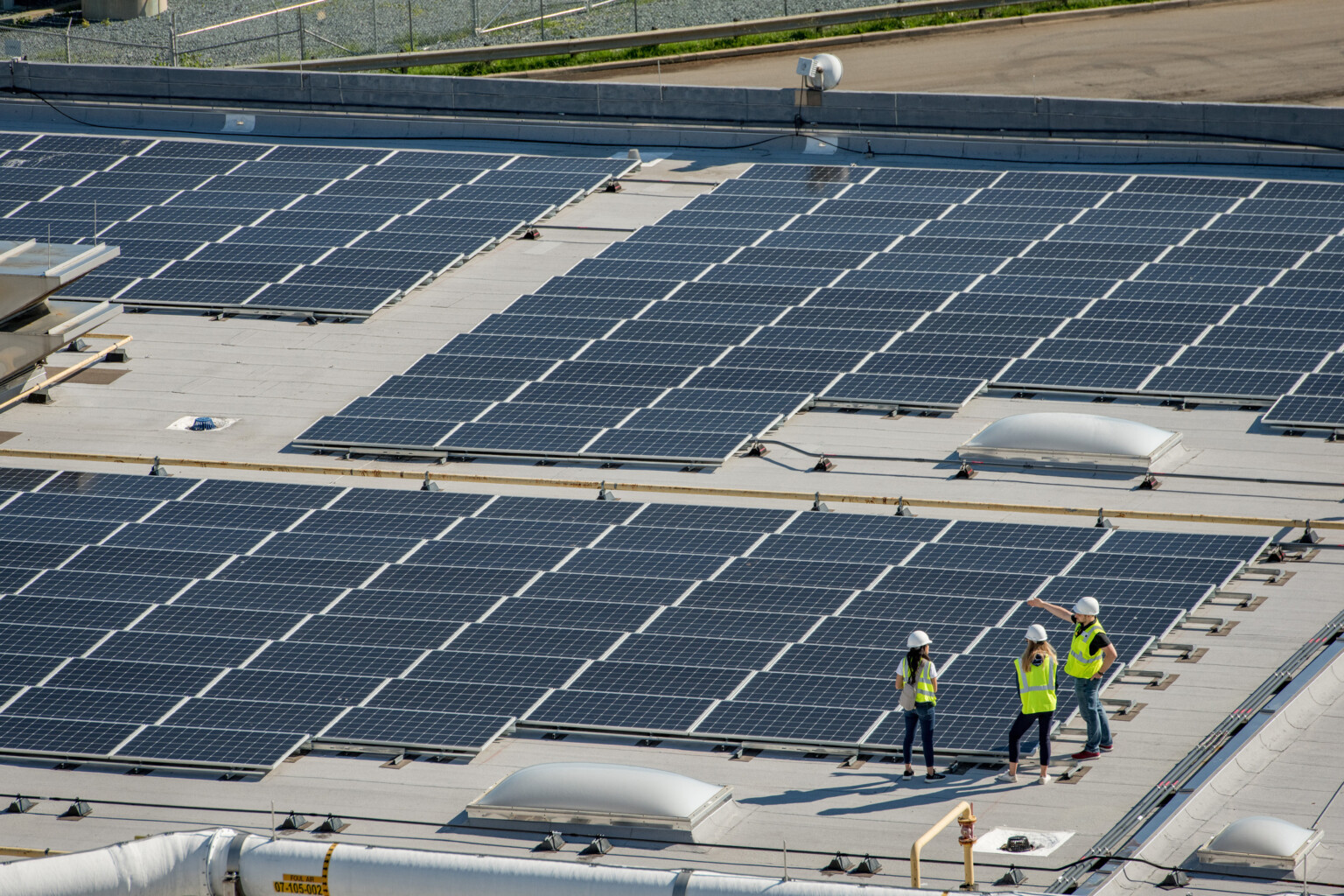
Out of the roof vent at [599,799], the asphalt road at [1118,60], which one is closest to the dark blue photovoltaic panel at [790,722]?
the roof vent at [599,799]

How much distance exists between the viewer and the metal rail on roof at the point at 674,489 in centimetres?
3628

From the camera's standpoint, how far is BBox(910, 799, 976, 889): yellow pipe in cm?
2570

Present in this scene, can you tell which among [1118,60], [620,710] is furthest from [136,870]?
[1118,60]

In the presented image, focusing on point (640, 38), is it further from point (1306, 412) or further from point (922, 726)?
point (922, 726)

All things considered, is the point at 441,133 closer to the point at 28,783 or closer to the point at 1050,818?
the point at 28,783

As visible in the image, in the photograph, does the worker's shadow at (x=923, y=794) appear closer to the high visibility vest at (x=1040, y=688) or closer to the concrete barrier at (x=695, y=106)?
the high visibility vest at (x=1040, y=688)

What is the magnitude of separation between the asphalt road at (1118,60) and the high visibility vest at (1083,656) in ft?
155

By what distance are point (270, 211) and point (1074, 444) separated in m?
20.9

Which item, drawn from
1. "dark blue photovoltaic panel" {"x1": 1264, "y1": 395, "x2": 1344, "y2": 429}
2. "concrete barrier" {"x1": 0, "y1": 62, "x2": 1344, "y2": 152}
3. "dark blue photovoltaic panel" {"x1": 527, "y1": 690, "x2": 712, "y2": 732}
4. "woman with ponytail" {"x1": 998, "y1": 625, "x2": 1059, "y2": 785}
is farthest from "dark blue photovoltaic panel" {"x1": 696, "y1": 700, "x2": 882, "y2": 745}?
"concrete barrier" {"x1": 0, "y1": 62, "x2": 1344, "y2": 152}

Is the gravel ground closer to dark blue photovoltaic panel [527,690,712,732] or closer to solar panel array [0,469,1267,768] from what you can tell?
solar panel array [0,469,1267,768]

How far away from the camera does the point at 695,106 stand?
5425 centimetres

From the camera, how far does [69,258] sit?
42.0m

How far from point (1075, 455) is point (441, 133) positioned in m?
22.0

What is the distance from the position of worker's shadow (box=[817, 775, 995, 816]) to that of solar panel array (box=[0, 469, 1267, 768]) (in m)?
0.71
